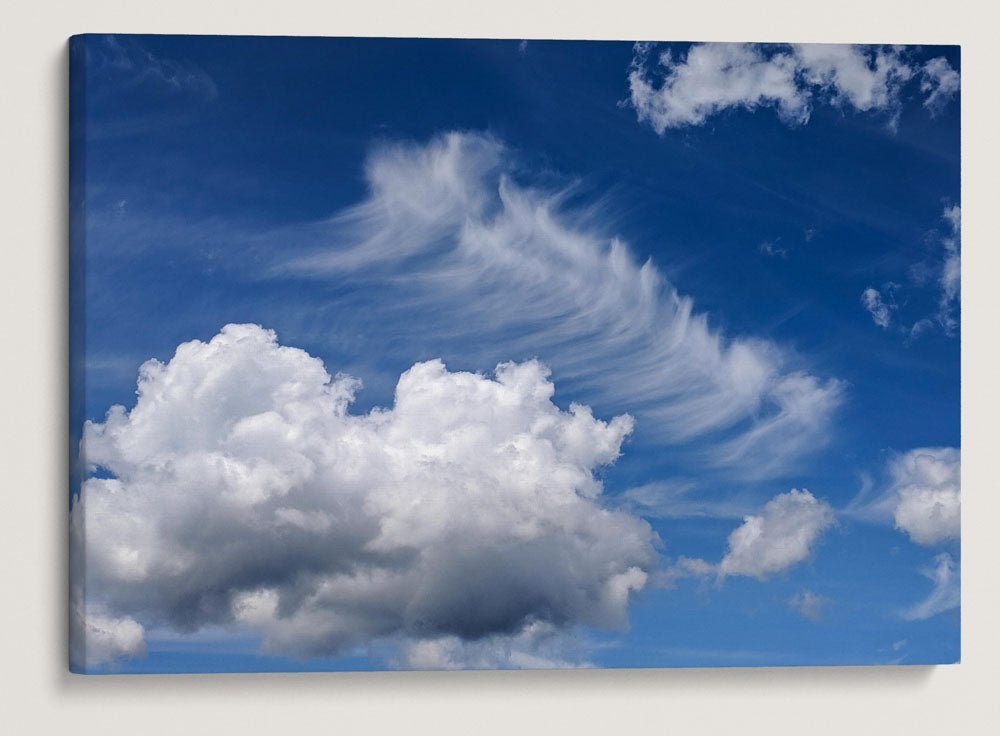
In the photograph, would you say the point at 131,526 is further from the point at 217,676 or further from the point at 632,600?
the point at 632,600

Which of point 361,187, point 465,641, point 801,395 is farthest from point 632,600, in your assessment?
point 361,187

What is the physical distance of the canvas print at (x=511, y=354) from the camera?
453 centimetres

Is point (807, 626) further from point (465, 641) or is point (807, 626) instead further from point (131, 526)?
point (131, 526)

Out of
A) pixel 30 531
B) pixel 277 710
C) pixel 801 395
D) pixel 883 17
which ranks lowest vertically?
pixel 277 710

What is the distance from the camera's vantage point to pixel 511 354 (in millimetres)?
4648

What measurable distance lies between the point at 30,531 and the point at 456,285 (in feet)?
6.19

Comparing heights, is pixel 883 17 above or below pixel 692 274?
above

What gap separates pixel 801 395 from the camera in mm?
4723

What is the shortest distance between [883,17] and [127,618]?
3.84 meters

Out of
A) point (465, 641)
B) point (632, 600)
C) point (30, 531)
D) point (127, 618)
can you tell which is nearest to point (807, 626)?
point (632, 600)

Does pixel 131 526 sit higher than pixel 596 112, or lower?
lower

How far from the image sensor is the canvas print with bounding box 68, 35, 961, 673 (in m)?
4.53

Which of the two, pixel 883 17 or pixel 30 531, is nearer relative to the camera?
pixel 30 531

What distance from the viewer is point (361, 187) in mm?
4637
